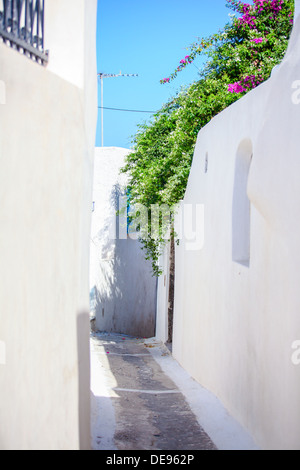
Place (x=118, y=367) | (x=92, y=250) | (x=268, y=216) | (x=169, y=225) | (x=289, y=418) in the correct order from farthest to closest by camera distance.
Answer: (x=92, y=250)
(x=169, y=225)
(x=118, y=367)
(x=268, y=216)
(x=289, y=418)

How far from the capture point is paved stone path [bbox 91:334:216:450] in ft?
21.3

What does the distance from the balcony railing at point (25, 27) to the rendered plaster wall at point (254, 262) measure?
91.6 inches

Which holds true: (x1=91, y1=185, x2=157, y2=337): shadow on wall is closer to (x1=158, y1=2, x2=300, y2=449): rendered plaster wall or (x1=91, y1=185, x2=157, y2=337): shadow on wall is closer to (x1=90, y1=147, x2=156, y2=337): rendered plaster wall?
(x1=90, y1=147, x2=156, y2=337): rendered plaster wall

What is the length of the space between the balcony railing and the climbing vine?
7.06 metres

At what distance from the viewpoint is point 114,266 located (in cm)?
2236

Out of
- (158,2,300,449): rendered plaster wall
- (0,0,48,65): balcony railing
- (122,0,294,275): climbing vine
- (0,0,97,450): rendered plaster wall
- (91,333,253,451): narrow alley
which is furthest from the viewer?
(122,0,294,275): climbing vine

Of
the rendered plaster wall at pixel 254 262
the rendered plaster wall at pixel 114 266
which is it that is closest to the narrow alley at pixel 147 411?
the rendered plaster wall at pixel 254 262

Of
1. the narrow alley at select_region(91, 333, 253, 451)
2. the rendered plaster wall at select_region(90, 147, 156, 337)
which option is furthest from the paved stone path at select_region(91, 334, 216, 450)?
the rendered plaster wall at select_region(90, 147, 156, 337)

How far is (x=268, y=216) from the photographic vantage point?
5.97 meters

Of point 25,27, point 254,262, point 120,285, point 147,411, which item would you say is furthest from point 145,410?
point 120,285

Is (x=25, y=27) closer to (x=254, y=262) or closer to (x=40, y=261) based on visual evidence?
(x=40, y=261)
